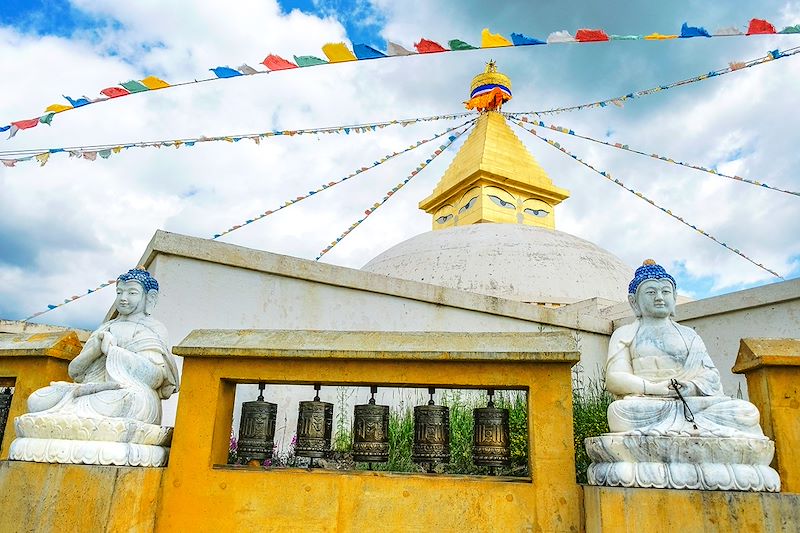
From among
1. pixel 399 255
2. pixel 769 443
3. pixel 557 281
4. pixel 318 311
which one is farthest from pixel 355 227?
pixel 769 443

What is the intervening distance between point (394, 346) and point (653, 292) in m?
1.61

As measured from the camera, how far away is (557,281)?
12547 millimetres

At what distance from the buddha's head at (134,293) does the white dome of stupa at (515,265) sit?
29.8ft

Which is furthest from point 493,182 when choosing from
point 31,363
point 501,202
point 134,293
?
point 31,363

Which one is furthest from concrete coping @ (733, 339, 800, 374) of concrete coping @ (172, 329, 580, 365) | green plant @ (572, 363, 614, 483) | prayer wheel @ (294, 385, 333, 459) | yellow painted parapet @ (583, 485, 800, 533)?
prayer wheel @ (294, 385, 333, 459)

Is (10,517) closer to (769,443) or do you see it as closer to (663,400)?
(663,400)

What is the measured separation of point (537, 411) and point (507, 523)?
0.59 metres

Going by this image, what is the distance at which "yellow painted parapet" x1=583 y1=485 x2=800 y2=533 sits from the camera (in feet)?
8.45

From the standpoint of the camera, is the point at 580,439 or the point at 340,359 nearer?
the point at 340,359

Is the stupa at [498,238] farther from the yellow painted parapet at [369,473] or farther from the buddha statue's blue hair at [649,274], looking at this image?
the yellow painted parapet at [369,473]

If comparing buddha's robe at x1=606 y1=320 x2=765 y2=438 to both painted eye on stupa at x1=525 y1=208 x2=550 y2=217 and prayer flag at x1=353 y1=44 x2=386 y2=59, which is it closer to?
prayer flag at x1=353 y1=44 x2=386 y2=59

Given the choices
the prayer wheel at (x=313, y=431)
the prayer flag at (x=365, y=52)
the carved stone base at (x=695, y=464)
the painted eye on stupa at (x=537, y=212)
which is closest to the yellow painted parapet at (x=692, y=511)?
the carved stone base at (x=695, y=464)

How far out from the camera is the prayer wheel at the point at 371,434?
3350mm

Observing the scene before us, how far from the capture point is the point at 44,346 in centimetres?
401
